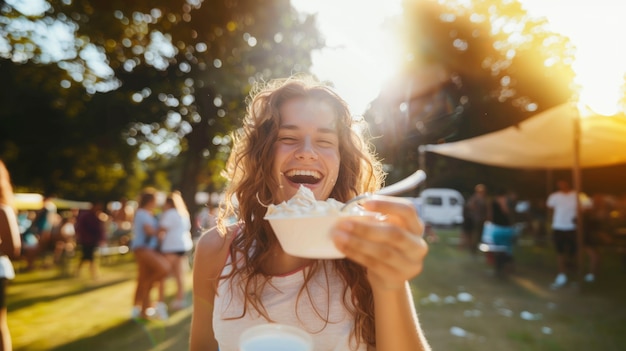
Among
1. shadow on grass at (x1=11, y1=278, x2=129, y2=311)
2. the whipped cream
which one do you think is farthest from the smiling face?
shadow on grass at (x1=11, y1=278, x2=129, y2=311)

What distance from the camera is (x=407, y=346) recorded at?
1.26 m

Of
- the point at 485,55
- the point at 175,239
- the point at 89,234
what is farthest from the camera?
the point at 485,55

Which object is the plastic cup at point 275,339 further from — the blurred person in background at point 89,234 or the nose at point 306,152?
the blurred person in background at point 89,234

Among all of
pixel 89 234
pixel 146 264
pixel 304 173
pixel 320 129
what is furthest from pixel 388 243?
pixel 89 234

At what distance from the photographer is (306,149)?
1.49 meters

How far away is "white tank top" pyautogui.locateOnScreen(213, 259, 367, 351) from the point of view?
1428mm

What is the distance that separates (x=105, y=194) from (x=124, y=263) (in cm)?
3373

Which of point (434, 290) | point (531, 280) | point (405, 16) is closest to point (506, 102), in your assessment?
point (405, 16)

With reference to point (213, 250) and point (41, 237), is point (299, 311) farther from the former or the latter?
point (41, 237)

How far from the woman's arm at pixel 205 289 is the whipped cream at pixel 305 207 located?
2.20ft

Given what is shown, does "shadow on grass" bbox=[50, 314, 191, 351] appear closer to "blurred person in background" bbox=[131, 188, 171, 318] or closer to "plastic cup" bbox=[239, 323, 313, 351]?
"blurred person in background" bbox=[131, 188, 171, 318]

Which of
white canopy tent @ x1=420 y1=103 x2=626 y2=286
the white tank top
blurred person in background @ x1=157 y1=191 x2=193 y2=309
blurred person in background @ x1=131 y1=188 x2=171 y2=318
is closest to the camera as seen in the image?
the white tank top

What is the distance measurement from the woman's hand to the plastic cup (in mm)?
275

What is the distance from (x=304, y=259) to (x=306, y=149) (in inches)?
17.6
